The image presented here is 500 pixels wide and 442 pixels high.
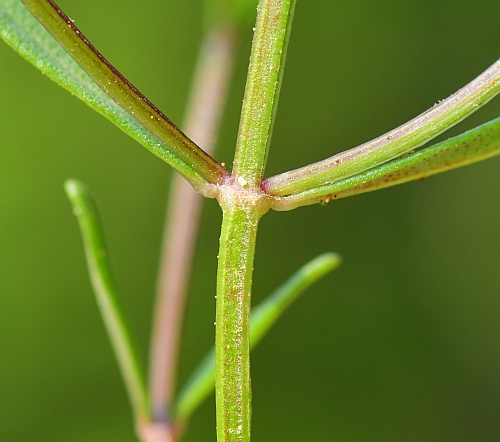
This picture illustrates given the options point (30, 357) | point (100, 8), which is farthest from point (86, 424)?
point (100, 8)

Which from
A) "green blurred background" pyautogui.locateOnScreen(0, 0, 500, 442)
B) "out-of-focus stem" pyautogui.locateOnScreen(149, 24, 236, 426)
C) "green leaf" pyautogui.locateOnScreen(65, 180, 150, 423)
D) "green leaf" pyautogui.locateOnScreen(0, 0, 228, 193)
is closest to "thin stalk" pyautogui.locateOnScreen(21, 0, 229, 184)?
"green leaf" pyautogui.locateOnScreen(0, 0, 228, 193)

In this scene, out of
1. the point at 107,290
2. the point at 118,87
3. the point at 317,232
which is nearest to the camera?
the point at 118,87

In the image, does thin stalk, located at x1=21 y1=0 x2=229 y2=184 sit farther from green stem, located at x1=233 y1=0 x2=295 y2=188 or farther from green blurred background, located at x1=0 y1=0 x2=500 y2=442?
green blurred background, located at x1=0 y1=0 x2=500 y2=442

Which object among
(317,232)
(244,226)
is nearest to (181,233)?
(244,226)

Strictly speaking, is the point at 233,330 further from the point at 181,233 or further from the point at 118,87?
the point at 181,233

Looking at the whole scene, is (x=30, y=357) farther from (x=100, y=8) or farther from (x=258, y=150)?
(x=258, y=150)

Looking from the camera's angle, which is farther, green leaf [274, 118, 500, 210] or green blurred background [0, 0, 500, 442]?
green blurred background [0, 0, 500, 442]

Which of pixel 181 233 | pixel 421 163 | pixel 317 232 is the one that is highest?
pixel 317 232
